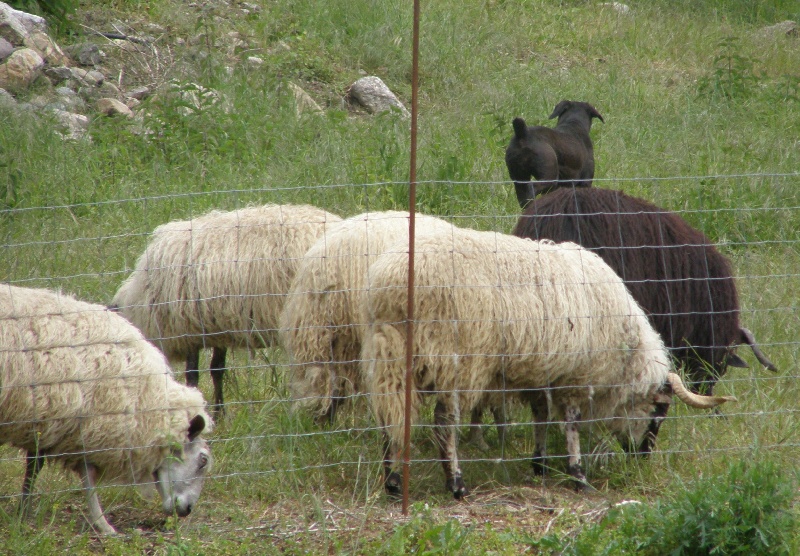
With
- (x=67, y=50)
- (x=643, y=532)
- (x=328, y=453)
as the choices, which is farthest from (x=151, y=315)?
(x=67, y=50)

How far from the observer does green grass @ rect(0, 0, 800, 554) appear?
406 cm

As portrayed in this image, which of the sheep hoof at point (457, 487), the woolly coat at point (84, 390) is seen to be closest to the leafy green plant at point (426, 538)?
the sheep hoof at point (457, 487)

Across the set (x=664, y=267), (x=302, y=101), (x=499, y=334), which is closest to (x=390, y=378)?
(x=499, y=334)

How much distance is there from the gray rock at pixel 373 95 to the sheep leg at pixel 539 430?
22.8ft

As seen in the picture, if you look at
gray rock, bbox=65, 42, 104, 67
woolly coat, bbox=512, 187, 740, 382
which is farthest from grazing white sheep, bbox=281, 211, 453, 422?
gray rock, bbox=65, 42, 104, 67

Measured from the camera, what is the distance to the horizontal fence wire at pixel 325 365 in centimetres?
401

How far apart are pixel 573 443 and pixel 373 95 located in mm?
7536

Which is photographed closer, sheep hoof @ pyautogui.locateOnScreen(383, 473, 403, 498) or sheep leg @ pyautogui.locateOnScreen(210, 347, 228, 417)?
sheep hoof @ pyautogui.locateOnScreen(383, 473, 403, 498)

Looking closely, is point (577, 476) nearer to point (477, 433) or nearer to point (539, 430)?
point (539, 430)

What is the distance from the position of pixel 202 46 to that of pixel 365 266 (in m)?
7.50

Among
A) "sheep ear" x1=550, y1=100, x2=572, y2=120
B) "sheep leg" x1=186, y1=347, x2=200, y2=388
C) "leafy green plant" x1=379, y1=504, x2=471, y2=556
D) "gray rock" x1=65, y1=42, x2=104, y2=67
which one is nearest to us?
"leafy green plant" x1=379, y1=504, x2=471, y2=556

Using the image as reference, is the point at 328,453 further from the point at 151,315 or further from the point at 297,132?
the point at 297,132

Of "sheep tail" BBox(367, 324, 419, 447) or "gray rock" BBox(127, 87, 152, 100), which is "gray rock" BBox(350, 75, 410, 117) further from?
"sheep tail" BBox(367, 324, 419, 447)

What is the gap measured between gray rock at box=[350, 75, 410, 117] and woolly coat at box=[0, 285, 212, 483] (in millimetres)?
7473
